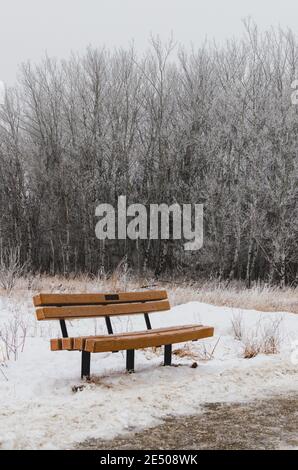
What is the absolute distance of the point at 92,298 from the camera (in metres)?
5.86

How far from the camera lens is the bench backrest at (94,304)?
17.7ft

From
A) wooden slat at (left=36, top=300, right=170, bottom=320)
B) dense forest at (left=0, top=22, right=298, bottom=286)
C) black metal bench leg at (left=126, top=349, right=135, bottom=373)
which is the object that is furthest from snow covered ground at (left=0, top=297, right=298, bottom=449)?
dense forest at (left=0, top=22, right=298, bottom=286)

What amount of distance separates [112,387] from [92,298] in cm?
119

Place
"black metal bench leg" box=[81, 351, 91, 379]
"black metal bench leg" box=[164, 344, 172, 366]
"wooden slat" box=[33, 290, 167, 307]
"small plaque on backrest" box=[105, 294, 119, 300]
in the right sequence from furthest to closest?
"small plaque on backrest" box=[105, 294, 119, 300], "black metal bench leg" box=[164, 344, 172, 366], "wooden slat" box=[33, 290, 167, 307], "black metal bench leg" box=[81, 351, 91, 379]

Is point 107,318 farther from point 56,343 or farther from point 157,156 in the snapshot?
point 157,156

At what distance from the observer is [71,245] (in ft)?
99.9

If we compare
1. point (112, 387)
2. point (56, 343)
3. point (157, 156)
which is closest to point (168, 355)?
point (112, 387)

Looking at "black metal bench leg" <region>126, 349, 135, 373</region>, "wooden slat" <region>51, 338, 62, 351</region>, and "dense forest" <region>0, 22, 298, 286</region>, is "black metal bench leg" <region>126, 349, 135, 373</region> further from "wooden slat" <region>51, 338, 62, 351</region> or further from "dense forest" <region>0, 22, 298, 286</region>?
"dense forest" <region>0, 22, 298, 286</region>

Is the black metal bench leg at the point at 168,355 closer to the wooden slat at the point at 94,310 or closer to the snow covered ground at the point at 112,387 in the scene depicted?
the snow covered ground at the point at 112,387

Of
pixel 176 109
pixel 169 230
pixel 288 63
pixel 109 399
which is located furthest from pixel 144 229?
pixel 109 399

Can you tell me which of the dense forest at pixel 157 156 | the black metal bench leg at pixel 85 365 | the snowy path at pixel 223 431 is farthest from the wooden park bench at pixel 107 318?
the dense forest at pixel 157 156

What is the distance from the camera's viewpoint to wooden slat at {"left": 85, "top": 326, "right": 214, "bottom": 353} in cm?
476

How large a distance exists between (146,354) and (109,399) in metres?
1.90
